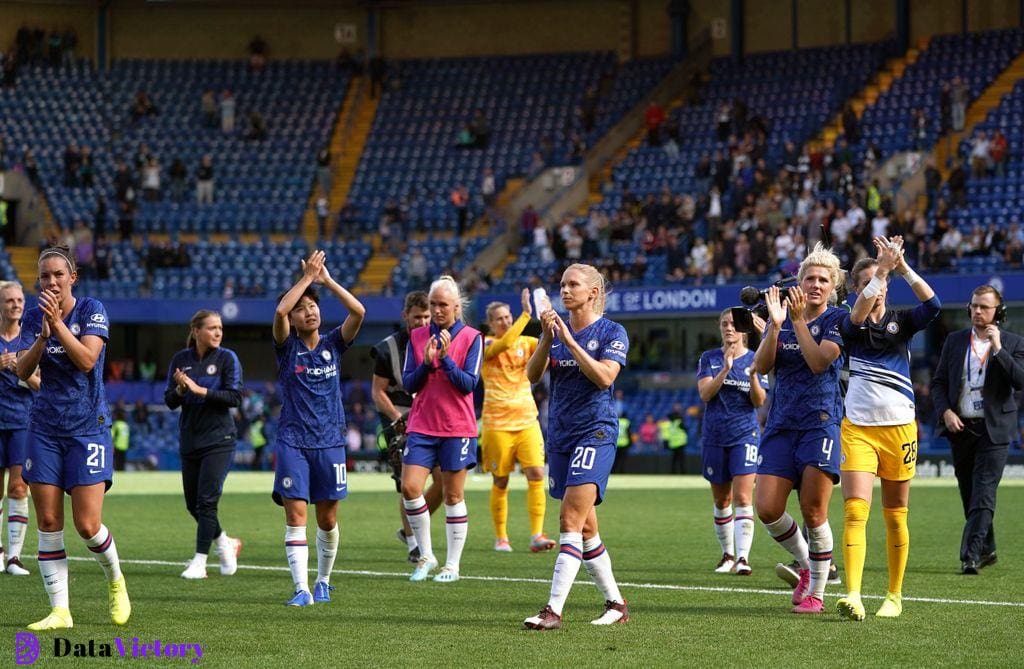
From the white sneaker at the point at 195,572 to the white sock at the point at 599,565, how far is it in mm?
4029

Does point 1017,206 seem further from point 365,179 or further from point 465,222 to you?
point 365,179

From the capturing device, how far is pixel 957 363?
13555mm

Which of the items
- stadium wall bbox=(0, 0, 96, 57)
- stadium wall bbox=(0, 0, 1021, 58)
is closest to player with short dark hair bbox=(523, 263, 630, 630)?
stadium wall bbox=(0, 0, 1021, 58)

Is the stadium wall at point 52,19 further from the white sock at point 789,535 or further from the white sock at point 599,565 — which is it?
the white sock at point 599,565

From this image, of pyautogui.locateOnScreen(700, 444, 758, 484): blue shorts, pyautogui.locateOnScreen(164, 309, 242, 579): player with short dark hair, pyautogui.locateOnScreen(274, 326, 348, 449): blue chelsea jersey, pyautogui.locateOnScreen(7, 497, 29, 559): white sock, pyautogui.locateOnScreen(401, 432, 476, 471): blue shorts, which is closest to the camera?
pyautogui.locateOnScreen(274, 326, 348, 449): blue chelsea jersey

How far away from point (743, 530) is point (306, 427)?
3.98 m

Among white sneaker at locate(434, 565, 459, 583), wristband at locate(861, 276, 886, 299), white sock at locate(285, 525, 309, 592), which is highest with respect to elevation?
wristband at locate(861, 276, 886, 299)

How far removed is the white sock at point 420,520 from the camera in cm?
1282

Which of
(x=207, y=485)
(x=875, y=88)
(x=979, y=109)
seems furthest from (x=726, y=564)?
(x=875, y=88)

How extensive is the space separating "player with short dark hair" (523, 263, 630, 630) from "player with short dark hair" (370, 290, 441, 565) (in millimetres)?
2822

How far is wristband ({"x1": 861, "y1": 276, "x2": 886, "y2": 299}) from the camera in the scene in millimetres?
10047

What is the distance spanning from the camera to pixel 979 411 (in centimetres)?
1345

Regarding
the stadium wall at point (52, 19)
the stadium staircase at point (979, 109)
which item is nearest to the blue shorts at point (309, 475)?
the stadium staircase at point (979, 109)

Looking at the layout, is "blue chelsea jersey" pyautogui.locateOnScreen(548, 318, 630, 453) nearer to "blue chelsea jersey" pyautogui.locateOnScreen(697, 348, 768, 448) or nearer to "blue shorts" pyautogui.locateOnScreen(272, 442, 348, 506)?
"blue shorts" pyautogui.locateOnScreen(272, 442, 348, 506)
